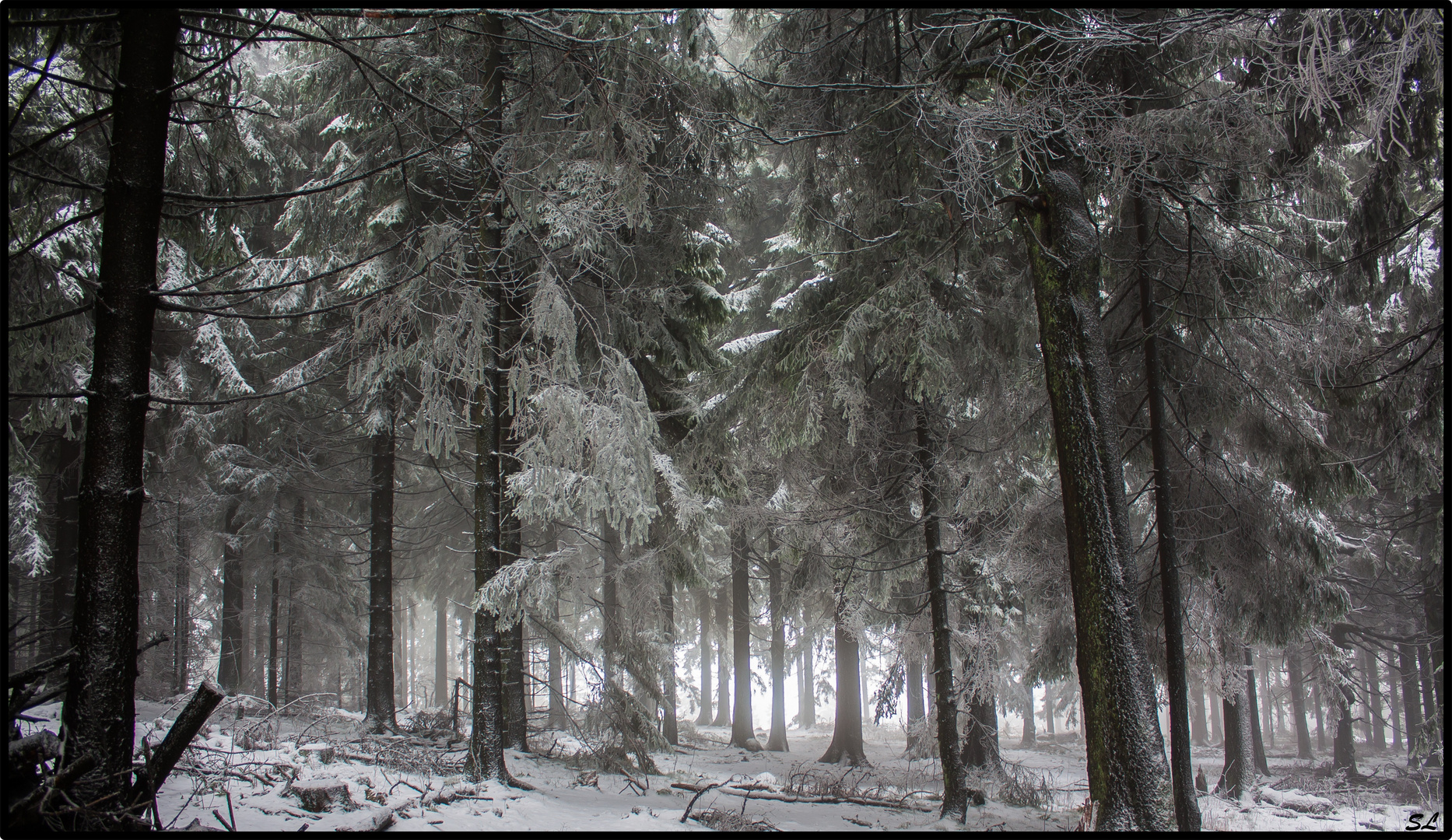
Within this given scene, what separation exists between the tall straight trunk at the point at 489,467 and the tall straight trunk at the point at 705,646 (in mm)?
13256

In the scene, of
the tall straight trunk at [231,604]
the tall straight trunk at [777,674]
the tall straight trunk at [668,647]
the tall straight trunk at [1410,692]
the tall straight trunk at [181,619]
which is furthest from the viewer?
the tall straight trunk at [1410,692]

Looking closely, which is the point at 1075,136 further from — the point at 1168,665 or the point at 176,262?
the point at 176,262

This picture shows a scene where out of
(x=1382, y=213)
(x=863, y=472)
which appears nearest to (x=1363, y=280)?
(x=1382, y=213)

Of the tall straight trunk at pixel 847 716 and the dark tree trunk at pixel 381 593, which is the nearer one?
the dark tree trunk at pixel 381 593

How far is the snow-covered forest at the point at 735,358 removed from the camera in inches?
184

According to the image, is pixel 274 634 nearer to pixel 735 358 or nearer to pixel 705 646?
pixel 735 358

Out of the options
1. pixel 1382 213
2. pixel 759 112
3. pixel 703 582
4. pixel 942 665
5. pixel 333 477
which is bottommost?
pixel 942 665

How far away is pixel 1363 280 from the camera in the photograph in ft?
23.0

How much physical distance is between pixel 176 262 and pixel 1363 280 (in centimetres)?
1321

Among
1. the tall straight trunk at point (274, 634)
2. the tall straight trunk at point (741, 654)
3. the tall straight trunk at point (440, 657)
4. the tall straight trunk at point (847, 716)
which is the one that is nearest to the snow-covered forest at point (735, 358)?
the tall straight trunk at point (274, 634)

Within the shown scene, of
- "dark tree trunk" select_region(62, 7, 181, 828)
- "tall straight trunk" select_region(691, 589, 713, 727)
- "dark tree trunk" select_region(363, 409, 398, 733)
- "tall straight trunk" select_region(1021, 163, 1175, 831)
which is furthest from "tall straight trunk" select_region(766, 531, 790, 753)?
"dark tree trunk" select_region(62, 7, 181, 828)

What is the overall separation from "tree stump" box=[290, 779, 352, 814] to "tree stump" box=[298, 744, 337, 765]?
1.55 m

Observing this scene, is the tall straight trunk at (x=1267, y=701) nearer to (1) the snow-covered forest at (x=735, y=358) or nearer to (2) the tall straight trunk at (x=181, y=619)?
(1) the snow-covered forest at (x=735, y=358)

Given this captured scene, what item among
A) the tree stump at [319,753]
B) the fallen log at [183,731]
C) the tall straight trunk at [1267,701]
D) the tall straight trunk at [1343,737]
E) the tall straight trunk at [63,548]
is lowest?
the tall straight trunk at [1267,701]
